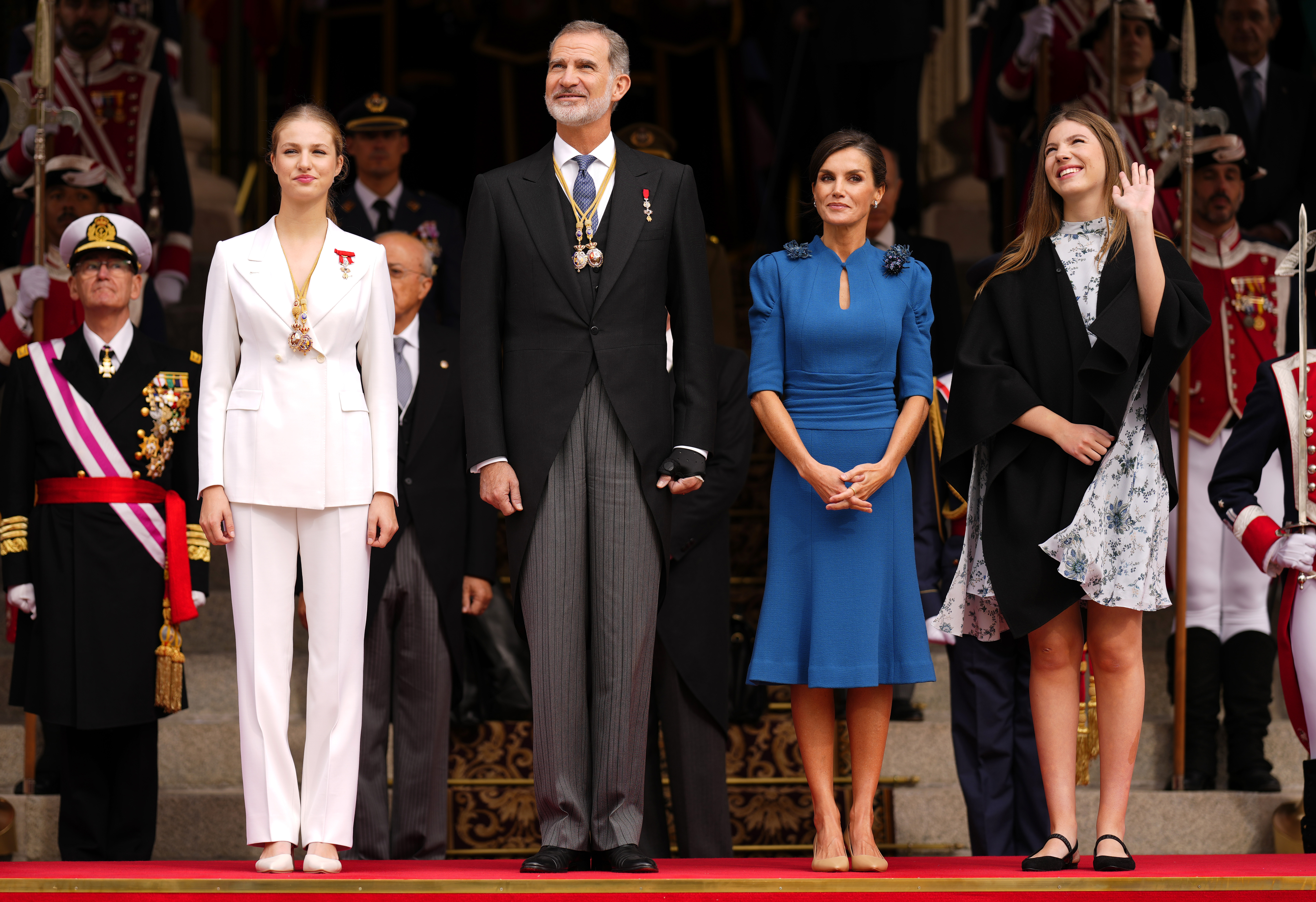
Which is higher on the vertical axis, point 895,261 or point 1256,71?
point 1256,71

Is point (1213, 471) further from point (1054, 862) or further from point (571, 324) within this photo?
point (571, 324)

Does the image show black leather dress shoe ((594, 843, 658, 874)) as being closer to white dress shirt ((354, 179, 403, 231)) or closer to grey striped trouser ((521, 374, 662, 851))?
grey striped trouser ((521, 374, 662, 851))

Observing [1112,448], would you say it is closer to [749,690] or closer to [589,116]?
[589,116]

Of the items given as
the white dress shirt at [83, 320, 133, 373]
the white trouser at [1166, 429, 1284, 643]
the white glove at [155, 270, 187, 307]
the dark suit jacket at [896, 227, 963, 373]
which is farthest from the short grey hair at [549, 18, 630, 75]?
the white glove at [155, 270, 187, 307]

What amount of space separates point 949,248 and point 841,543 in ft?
8.81

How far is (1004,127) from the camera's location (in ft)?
24.2

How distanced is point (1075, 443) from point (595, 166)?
49.5 inches

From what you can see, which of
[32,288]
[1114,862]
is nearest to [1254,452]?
[1114,862]

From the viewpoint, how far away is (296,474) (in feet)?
12.0

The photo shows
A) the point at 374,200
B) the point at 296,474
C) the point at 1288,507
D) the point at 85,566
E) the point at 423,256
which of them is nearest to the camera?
the point at 296,474

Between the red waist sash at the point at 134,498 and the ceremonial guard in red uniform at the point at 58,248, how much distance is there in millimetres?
971

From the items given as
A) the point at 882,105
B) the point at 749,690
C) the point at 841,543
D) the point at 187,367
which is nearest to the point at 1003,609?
the point at 841,543

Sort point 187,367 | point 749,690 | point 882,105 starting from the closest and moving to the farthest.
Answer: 1. point 187,367
2. point 749,690
3. point 882,105

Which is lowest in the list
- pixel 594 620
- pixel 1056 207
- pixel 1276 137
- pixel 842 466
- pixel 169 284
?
pixel 594 620
